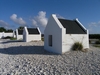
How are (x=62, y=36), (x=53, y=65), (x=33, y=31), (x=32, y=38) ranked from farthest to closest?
1. (x=33, y=31)
2. (x=32, y=38)
3. (x=62, y=36)
4. (x=53, y=65)

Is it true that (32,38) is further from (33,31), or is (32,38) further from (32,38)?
(33,31)

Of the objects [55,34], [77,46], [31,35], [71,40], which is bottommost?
[77,46]

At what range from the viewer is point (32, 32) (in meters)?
26.6

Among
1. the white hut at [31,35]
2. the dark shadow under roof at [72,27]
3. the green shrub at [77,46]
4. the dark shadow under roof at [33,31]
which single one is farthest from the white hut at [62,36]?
the dark shadow under roof at [33,31]

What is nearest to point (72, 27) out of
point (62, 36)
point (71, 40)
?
point (71, 40)

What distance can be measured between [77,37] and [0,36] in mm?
51640

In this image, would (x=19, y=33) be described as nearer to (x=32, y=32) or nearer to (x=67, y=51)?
(x=32, y=32)

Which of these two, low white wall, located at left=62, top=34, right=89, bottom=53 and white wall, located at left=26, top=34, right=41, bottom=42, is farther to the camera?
white wall, located at left=26, top=34, right=41, bottom=42

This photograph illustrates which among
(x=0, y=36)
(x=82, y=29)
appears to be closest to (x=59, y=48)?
(x=82, y=29)

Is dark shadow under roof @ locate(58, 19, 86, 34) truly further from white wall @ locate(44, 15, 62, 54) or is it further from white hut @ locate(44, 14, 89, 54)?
white wall @ locate(44, 15, 62, 54)

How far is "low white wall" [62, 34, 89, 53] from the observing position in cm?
1002

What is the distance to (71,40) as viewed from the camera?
34.7 ft

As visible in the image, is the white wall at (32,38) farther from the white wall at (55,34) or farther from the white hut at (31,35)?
the white wall at (55,34)

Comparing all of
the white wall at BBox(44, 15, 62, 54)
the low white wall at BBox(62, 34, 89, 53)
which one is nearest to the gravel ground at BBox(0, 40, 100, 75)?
the low white wall at BBox(62, 34, 89, 53)
